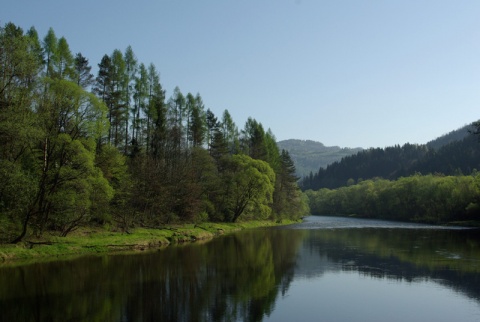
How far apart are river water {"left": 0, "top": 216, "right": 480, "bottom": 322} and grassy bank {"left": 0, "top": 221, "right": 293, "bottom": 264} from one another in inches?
158

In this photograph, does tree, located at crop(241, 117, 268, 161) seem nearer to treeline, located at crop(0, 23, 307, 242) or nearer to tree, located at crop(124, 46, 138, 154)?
treeline, located at crop(0, 23, 307, 242)

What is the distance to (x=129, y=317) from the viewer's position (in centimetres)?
2284

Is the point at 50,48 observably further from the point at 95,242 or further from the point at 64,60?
the point at 95,242

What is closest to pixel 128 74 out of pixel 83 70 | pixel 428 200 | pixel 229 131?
pixel 83 70

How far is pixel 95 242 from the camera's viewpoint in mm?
50219

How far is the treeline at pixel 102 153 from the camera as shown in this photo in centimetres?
4106

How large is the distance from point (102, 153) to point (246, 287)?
117 ft

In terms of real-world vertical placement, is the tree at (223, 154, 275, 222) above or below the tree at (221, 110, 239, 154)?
below

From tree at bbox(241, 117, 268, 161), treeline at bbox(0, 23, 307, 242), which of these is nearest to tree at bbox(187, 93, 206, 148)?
treeline at bbox(0, 23, 307, 242)

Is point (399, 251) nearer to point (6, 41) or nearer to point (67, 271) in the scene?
point (67, 271)

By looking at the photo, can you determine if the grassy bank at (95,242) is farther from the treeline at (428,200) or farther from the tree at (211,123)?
the treeline at (428,200)

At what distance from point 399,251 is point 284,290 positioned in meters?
27.3

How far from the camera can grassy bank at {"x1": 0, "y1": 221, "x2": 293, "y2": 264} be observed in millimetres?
41781

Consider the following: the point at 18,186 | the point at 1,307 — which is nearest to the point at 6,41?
the point at 18,186
